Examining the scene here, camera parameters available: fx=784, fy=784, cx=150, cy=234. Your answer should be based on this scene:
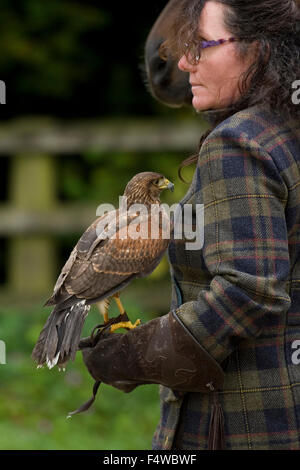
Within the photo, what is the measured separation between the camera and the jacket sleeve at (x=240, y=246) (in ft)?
5.78

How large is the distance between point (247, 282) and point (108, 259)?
399mm

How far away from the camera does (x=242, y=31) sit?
191 centimetres

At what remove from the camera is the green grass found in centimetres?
404

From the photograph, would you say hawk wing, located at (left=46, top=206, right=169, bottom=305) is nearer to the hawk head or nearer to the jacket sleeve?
the hawk head

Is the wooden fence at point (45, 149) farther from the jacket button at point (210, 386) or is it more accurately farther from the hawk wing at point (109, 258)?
the jacket button at point (210, 386)

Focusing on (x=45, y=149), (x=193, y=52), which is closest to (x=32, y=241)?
(x=45, y=149)

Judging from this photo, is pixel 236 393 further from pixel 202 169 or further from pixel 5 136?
pixel 5 136

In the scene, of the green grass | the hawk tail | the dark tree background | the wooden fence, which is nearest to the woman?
the hawk tail

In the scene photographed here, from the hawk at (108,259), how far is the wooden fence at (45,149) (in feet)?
12.1

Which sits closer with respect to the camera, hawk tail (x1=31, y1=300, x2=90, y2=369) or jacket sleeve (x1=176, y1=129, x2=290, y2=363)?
jacket sleeve (x1=176, y1=129, x2=290, y2=363)

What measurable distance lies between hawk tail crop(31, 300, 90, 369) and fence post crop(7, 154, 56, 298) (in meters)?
3.82

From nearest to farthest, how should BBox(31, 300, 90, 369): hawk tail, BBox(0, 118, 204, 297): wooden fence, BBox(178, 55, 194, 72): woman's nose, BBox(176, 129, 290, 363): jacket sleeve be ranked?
1. BBox(176, 129, 290, 363): jacket sleeve
2. BBox(31, 300, 90, 369): hawk tail
3. BBox(178, 55, 194, 72): woman's nose
4. BBox(0, 118, 204, 297): wooden fence

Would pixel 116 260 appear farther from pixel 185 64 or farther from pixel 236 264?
pixel 185 64
